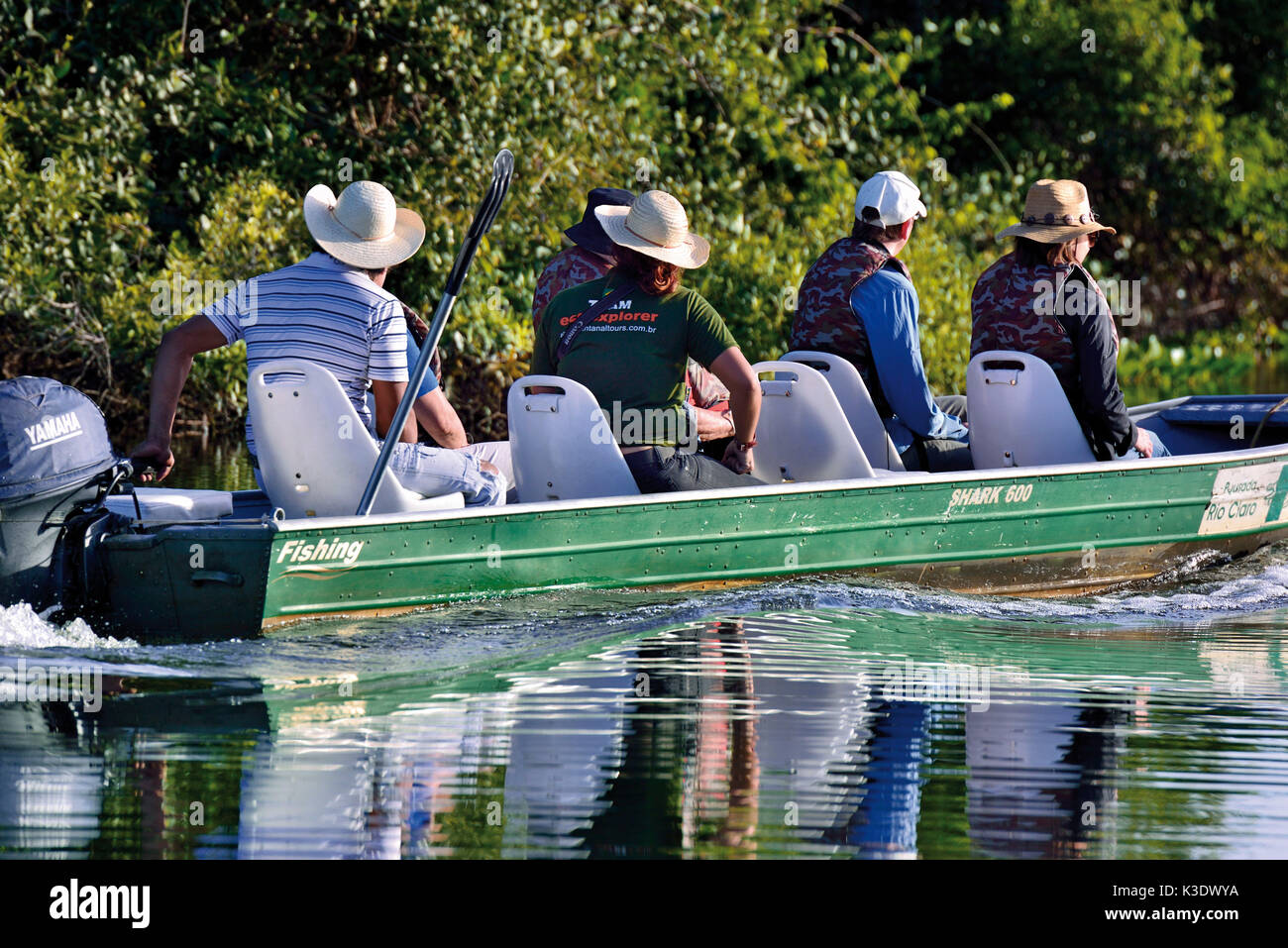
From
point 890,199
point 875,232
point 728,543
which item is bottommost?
point 728,543

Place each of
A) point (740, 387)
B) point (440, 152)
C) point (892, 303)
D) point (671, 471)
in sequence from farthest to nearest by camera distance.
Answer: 1. point (440, 152)
2. point (892, 303)
3. point (671, 471)
4. point (740, 387)

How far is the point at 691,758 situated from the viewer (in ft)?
15.7

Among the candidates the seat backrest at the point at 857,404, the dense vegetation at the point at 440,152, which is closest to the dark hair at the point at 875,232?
the seat backrest at the point at 857,404

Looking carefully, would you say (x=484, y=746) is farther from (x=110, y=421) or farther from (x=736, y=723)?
(x=110, y=421)

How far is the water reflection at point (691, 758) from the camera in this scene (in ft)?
13.6

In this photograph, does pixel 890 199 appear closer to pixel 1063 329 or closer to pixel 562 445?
pixel 1063 329

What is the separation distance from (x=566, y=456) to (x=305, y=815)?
258 centimetres

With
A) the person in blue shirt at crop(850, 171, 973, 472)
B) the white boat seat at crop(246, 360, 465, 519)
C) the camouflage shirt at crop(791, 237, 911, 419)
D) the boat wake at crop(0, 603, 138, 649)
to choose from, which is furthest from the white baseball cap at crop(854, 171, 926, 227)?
the boat wake at crop(0, 603, 138, 649)

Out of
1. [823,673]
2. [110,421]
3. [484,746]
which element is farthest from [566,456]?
[110,421]

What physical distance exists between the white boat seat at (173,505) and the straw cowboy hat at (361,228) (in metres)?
1.05

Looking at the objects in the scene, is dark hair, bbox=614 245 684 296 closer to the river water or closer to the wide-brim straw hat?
the river water

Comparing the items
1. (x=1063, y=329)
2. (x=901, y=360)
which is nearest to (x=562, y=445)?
(x=901, y=360)

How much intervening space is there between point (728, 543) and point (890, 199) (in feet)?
5.18

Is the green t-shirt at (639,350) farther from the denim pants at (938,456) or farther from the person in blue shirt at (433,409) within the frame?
the denim pants at (938,456)
